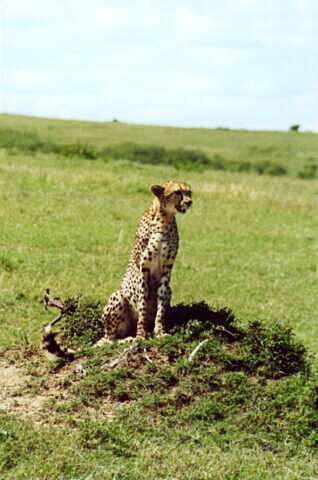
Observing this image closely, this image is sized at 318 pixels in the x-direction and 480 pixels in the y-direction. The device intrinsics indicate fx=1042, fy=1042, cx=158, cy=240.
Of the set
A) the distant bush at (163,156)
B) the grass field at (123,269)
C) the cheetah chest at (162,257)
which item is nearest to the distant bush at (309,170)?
the distant bush at (163,156)

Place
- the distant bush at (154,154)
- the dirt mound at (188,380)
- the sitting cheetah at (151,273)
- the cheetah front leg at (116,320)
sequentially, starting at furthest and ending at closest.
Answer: the distant bush at (154,154) → the cheetah front leg at (116,320) → the sitting cheetah at (151,273) → the dirt mound at (188,380)

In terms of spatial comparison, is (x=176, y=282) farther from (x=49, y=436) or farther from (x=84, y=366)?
(x=49, y=436)

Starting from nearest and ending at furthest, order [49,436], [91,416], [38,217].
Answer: [49,436], [91,416], [38,217]

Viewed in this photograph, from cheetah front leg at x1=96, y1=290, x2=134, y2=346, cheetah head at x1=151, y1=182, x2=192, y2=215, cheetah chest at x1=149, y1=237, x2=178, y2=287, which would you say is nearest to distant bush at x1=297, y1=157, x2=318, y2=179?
cheetah front leg at x1=96, y1=290, x2=134, y2=346

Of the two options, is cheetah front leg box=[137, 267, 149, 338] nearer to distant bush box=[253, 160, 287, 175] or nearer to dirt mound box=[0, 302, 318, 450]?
dirt mound box=[0, 302, 318, 450]

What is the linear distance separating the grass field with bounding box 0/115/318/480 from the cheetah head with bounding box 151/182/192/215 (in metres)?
1.89

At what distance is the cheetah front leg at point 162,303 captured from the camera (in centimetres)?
918

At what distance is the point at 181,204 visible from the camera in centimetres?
896

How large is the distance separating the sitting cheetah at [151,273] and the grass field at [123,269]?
1.15m

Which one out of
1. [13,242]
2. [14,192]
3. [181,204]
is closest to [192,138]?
[14,192]

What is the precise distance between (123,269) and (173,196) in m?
5.95

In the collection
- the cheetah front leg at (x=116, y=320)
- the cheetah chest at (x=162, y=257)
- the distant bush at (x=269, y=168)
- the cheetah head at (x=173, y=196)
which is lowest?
the distant bush at (x=269, y=168)

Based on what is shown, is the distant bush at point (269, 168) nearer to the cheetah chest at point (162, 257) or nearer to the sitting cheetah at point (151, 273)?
the sitting cheetah at point (151, 273)

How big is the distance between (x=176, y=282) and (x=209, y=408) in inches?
251
